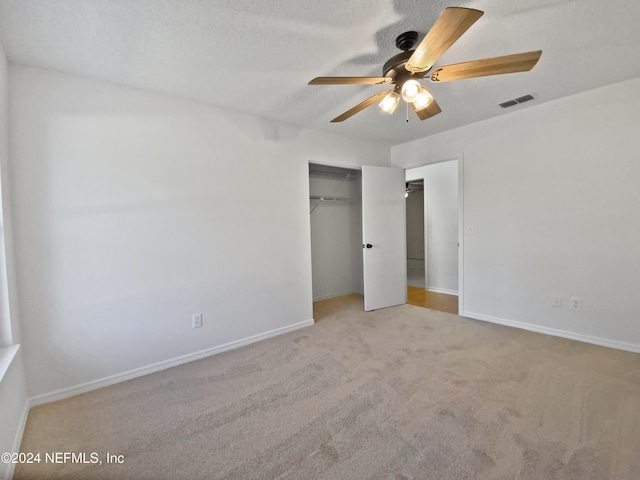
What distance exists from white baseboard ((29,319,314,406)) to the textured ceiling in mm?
2363

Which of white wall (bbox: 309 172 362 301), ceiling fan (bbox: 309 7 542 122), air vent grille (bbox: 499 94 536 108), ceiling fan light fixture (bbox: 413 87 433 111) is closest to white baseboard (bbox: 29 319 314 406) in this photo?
white wall (bbox: 309 172 362 301)

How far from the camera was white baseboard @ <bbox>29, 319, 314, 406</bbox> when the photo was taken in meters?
2.07

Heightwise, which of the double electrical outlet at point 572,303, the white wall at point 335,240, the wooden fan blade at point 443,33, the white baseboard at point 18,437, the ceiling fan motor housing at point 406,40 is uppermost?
the ceiling fan motor housing at point 406,40

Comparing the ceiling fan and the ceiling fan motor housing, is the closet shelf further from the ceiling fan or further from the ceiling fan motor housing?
the ceiling fan motor housing

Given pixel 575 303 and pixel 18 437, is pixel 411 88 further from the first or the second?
pixel 18 437

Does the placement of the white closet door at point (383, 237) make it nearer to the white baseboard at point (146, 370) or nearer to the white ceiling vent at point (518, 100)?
the white baseboard at point (146, 370)

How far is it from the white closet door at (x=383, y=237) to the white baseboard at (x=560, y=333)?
40.2 inches

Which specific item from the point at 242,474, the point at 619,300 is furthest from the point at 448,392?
the point at 619,300

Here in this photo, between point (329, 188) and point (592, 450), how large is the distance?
3.97 m

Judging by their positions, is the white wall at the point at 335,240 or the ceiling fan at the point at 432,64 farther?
the white wall at the point at 335,240

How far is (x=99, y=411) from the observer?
76.7 inches

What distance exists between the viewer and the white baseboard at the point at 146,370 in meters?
2.07

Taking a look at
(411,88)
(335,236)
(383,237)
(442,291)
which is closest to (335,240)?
(335,236)

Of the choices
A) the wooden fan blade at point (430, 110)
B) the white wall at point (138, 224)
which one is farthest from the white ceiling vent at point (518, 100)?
the white wall at point (138, 224)
